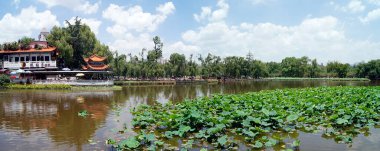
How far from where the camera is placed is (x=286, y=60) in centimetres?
10981

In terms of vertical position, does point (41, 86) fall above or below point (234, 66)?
below

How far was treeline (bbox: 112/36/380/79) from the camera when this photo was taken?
221 ft

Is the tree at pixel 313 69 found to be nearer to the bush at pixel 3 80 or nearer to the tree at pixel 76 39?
the tree at pixel 76 39

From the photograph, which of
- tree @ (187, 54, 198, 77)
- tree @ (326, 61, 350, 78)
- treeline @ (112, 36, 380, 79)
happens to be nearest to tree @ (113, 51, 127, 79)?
treeline @ (112, 36, 380, 79)

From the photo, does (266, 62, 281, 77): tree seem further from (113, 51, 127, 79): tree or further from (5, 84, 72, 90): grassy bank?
(5, 84, 72, 90): grassy bank

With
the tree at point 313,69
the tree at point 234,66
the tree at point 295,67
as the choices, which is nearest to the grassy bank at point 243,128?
the tree at point 234,66

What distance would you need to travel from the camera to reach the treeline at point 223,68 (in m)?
67.3

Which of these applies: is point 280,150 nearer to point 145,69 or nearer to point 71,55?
point 71,55

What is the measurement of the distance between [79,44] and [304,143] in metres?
44.9

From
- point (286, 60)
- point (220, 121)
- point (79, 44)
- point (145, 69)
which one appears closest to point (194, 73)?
point (145, 69)

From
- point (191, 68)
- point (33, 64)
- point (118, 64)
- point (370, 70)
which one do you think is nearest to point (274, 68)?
point (370, 70)

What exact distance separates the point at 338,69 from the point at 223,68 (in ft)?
141

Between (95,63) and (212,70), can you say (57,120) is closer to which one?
(95,63)

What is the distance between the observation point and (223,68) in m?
82.6
